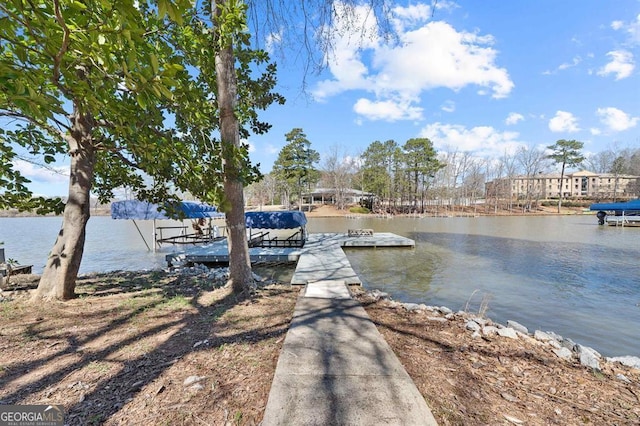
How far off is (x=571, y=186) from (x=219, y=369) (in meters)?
101

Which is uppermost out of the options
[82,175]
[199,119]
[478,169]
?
[478,169]


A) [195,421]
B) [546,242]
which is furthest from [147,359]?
[546,242]

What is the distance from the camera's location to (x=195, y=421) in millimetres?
1952

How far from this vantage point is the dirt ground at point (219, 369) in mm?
2129

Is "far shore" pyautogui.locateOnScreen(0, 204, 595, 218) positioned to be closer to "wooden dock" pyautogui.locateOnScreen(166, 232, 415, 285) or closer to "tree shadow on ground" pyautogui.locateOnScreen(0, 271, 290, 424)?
"wooden dock" pyautogui.locateOnScreen(166, 232, 415, 285)

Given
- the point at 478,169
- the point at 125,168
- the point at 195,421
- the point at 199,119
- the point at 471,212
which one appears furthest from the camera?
the point at 478,169

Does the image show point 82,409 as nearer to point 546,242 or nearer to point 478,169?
point 546,242

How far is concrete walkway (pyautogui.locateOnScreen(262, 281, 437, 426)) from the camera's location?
6.57ft

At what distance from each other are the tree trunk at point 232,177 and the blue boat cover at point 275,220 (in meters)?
6.93

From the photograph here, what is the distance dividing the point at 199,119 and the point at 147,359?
2.97 metres

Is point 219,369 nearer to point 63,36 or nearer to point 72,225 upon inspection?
point 63,36

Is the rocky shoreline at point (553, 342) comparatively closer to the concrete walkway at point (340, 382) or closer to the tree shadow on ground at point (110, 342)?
the concrete walkway at point (340, 382)

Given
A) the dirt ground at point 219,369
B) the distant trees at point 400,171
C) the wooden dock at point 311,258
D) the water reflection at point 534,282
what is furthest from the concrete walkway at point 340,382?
the distant trees at point 400,171

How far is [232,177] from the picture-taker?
15.5 feet
